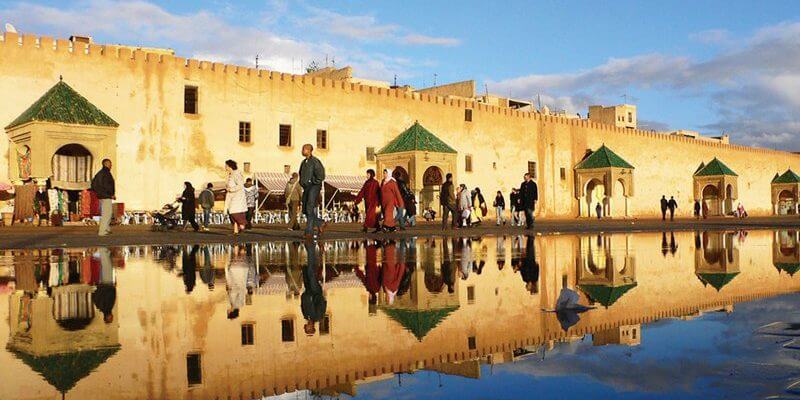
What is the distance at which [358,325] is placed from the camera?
406cm

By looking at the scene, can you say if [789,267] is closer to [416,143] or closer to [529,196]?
[529,196]

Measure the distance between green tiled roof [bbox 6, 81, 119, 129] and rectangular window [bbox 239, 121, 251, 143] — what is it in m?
6.52

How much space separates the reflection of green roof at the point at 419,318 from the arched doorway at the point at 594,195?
42.1m

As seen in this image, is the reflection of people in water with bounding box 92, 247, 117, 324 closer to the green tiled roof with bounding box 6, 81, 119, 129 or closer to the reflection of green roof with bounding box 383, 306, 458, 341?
the reflection of green roof with bounding box 383, 306, 458, 341

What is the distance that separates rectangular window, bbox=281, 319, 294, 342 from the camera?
12.0 ft

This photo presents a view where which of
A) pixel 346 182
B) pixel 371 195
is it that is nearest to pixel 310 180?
pixel 371 195

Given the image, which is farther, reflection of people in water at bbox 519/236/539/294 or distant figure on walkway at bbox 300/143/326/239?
distant figure on walkway at bbox 300/143/326/239

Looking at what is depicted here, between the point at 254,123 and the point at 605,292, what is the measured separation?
25.8 meters

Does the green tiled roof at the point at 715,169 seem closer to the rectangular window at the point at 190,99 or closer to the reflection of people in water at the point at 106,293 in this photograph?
the rectangular window at the point at 190,99

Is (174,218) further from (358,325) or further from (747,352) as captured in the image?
(747,352)

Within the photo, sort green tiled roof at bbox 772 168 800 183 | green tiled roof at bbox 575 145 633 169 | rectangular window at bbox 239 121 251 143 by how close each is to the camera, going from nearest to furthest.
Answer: rectangular window at bbox 239 121 251 143 < green tiled roof at bbox 575 145 633 169 < green tiled roof at bbox 772 168 800 183

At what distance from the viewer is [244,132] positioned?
29766 millimetres

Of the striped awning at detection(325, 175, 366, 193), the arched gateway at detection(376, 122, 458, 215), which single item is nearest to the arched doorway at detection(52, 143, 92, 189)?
the striped awning at detection(325, 175, 366, 193)

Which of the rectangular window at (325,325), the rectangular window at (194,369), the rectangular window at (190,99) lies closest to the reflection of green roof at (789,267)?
the rectangular window at (325,325)
